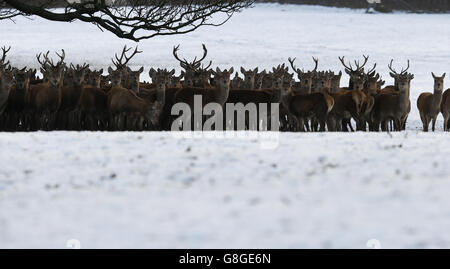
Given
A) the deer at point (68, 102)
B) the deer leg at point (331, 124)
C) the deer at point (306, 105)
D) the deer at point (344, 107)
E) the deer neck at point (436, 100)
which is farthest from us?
the deer neck at point (436, 100)

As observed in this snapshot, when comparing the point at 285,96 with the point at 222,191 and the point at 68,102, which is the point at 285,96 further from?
the point at 222,191

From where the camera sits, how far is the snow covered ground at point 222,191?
552cm

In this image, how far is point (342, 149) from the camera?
27.6 feet

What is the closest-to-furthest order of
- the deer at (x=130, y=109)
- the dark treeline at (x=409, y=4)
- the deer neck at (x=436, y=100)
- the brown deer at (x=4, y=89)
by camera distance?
the deer at (x=130, y=109), the brown deer at (x=4, y=89), the deer neck at (x=436, y=100), the dark treeline at (x=409, y=4)

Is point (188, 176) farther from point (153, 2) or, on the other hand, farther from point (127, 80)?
point (153, 2)

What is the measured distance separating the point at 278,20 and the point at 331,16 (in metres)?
4.30

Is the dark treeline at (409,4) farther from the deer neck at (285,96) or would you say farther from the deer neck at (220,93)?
the deer neck at (220,93)

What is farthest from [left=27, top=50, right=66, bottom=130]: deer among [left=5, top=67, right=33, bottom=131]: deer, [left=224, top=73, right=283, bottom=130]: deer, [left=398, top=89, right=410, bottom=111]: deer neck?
[left=398, top=89, right=410, bottom=111]: deer neck

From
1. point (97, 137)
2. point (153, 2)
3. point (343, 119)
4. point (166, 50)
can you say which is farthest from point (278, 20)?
point (97, 137)

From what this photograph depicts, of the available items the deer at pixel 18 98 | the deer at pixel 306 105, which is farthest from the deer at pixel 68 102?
the deer at pixel 306 105

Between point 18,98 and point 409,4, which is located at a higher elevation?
point 409,4

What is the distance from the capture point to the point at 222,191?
6.56 meters

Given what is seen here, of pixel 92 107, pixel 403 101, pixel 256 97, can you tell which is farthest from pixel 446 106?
pixel 92 107

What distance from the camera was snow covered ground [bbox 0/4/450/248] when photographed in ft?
18.1
